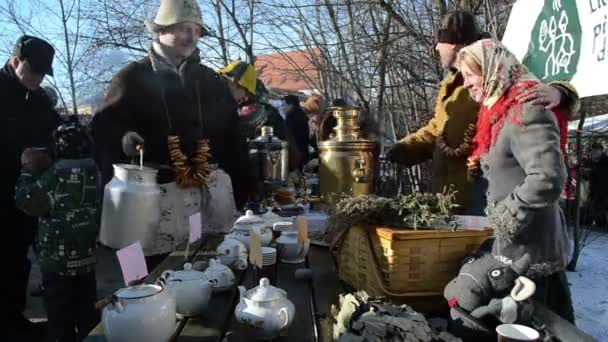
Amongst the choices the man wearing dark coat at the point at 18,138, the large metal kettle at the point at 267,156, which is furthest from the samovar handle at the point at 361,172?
the man wearing dark coat at the point at 18,138

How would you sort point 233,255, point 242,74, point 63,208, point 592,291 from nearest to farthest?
1. point 233,255
2. point 63,208
3. point 242,74
4. point 592,291

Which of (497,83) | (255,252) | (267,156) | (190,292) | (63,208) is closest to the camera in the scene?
(190,292)

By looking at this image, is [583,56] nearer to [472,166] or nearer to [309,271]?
[472,166]

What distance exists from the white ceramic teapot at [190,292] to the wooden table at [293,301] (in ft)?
0.12

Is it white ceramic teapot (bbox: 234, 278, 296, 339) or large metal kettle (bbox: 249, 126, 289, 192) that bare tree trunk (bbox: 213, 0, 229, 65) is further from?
white ceramic teapot (bbox: 234, 278, 296, 339)

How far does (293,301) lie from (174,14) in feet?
5.26

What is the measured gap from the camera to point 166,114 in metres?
2.57

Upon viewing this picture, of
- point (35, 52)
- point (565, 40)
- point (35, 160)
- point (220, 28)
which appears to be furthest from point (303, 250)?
A: point (220, 28)

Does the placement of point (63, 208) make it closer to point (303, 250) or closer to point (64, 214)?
point (64, 214)

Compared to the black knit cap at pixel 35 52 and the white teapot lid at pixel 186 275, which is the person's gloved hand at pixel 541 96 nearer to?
the white teapot lid at pixel 186 275

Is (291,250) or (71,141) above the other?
(71,141)

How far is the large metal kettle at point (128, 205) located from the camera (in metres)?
2.09

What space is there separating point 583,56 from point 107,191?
2414 mm

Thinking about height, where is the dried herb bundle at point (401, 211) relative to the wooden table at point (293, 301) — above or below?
above
